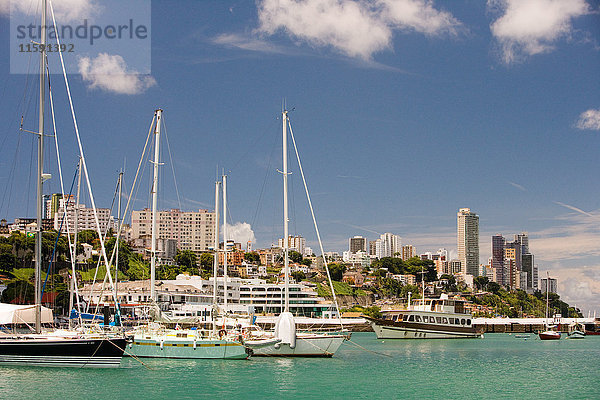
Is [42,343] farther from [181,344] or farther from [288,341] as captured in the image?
[288,341]

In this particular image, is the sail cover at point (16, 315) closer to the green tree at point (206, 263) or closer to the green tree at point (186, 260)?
A: the green tree at point (186, 260)

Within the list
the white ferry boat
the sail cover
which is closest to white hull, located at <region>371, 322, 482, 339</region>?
the white ferry boat

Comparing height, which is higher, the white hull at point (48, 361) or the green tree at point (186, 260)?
the green tree at point (186, 260)

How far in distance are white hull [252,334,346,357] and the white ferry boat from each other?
37137mm

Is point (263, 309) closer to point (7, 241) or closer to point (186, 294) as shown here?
point (186, 294)

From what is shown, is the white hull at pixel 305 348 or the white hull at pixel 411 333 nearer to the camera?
the white hull at pixel 305 348

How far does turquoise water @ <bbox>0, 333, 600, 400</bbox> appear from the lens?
26891 mm

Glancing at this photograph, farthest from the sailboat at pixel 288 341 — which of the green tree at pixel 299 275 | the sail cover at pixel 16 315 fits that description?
the green tree at pixel 299 275

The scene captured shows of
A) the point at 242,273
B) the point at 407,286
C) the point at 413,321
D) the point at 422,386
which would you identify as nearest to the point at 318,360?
the point at 422,386

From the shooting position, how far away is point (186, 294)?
358 feet

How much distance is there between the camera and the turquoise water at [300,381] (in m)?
26.9

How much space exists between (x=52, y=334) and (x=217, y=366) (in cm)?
930

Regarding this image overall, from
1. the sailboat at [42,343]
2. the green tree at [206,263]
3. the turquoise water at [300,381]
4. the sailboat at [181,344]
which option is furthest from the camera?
the green tree at [206,263]

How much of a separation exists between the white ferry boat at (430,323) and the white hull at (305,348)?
3714 centimetres
